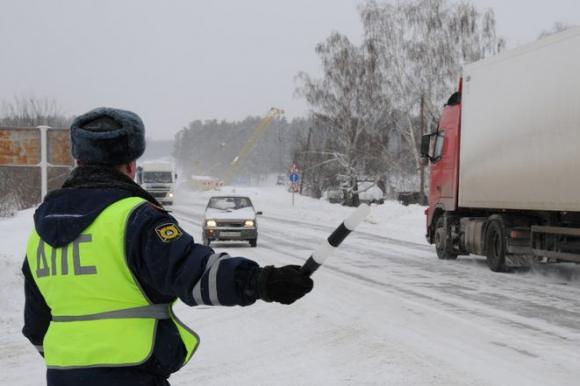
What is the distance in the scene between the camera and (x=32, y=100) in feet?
110

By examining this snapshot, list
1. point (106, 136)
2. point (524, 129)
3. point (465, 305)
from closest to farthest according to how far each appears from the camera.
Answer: point (106, 136) < point (465, 305) < point (524, 129)

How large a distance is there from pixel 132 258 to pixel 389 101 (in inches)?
1754

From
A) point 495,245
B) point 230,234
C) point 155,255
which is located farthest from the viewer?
point 230,234

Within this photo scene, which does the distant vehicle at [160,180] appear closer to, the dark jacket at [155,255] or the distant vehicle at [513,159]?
the distant vehicle at [513,159]

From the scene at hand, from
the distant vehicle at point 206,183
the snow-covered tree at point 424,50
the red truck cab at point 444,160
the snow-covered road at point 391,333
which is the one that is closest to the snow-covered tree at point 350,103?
the snow-covered tree at point 424,50

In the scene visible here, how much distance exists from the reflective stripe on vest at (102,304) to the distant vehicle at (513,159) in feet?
31.5

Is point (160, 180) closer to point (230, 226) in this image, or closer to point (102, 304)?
point (230, 226)

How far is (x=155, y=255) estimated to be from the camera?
2.16m

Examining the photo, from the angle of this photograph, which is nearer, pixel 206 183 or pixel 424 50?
pixel 424 50

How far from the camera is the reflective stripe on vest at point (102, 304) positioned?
219 centimetres

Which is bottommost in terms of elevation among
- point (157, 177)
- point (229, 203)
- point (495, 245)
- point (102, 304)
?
point (495, 245)

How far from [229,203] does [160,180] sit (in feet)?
94.7

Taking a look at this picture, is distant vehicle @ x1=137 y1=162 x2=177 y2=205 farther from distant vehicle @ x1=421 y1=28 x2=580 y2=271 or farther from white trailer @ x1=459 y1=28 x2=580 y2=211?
white trailer @ x1=459 y1=28 x2=580 y2=211

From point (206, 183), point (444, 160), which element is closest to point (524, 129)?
point (444, 160)
